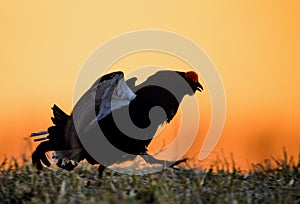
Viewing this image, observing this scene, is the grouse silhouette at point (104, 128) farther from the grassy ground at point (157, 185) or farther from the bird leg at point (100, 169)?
the grassy ground at point (157, 185)

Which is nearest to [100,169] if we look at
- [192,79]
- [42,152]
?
[42,152]

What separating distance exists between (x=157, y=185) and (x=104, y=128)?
95cm

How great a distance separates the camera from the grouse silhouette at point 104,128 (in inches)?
219

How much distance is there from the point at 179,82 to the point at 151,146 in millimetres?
632

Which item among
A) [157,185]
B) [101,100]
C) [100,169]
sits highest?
[101,100]

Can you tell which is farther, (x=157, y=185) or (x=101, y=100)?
(x=101, y=100)

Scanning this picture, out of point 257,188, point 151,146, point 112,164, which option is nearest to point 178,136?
point 151,146

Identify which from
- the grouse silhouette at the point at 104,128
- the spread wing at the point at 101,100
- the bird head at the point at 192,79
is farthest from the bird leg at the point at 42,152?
the bird head at the point at 192,79

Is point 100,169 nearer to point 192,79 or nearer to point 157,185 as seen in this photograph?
point 157,185

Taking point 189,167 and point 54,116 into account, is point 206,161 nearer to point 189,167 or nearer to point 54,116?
point 189,167

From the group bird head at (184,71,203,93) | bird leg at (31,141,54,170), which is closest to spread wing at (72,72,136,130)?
bird leg at (31,141,54,170)

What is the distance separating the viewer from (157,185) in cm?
475

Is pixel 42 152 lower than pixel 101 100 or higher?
lower

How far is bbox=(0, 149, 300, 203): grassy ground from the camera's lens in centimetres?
457
